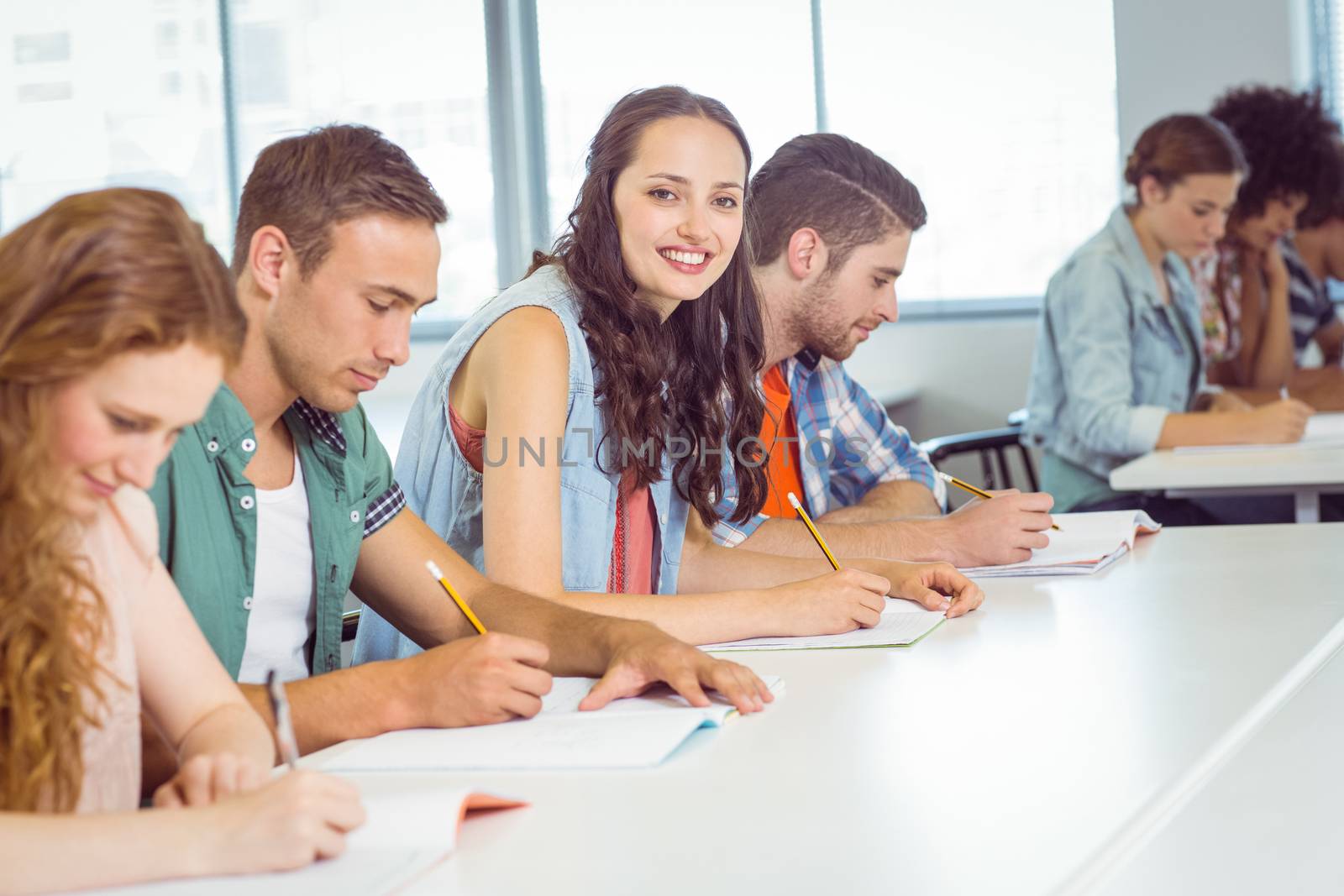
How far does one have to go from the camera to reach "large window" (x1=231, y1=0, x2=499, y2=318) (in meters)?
5.92

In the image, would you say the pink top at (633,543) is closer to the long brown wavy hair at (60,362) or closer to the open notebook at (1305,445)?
→ the long brown wavy hair at (60,362)

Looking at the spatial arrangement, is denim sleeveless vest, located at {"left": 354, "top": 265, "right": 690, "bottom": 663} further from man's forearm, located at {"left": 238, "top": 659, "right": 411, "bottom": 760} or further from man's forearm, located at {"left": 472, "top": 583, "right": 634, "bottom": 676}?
man's forearm, located at {"left": 238, "top": 659, "right": 411, "bottom": 760}

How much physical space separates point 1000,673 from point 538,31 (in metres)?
4.92

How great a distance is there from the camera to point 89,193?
2.76ft

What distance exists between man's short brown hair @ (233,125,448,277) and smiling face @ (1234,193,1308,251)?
3.21m

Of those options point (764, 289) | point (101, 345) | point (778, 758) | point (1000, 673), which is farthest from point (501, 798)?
point (764, 289)

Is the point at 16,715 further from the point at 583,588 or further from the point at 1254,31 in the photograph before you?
the point at 1254,31

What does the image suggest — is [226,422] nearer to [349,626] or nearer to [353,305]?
[353,305]

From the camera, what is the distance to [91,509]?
0.88 metres

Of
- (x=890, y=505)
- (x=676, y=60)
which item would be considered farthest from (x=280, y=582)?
(x=676, y=60)

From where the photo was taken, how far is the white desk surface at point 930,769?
0.85 metres

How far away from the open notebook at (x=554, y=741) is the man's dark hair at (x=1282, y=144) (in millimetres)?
3267

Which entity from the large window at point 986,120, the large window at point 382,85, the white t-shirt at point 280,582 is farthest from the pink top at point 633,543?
the large window at point 382,85

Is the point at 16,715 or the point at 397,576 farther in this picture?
the point at 397,576
